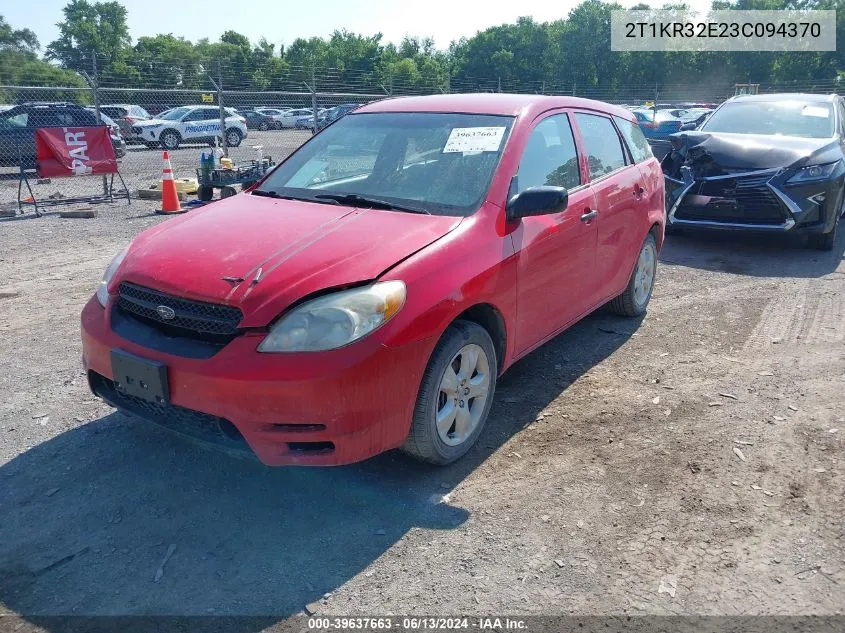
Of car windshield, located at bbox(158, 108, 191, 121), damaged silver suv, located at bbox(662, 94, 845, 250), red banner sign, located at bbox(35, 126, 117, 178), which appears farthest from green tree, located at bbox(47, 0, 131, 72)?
damaged silver suv, located at bbox(662, 94, 845, 250)

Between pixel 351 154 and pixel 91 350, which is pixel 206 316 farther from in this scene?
pixel 351 154

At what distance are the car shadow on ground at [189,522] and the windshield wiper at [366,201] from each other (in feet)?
4.11

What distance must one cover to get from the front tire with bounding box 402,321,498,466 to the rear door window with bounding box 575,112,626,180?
1750 mm

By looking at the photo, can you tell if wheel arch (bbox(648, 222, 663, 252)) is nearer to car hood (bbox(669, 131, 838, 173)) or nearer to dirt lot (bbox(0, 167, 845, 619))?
dirt lot (bbox(0, 167, 845, 619))

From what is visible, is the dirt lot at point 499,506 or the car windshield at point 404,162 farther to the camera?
the car windshield at point 404,162

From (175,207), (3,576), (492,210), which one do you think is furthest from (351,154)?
(175,207)

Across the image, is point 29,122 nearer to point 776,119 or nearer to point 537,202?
point 776,119

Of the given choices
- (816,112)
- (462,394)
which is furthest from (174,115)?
(462,394)

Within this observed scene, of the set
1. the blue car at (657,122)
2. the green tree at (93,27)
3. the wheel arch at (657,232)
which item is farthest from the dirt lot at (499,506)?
the green tree at (93,27)

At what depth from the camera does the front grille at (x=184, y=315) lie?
2.95 m

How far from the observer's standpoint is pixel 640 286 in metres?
5.70

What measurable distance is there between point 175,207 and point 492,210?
8471 millimetres

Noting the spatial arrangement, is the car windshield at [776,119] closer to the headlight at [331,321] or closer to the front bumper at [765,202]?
the front bumper at [765,202]

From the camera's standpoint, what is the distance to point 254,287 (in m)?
2.98
